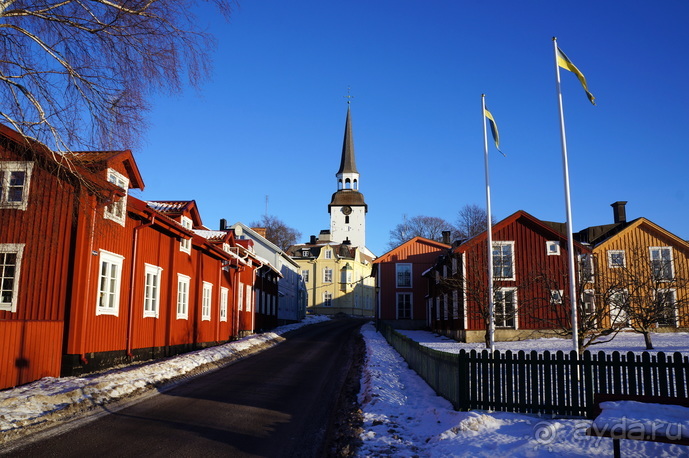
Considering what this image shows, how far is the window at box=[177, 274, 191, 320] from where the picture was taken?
20.3 metres

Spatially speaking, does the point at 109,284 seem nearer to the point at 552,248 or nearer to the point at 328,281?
the point at 552,248

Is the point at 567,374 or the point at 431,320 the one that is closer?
the point at 567,374

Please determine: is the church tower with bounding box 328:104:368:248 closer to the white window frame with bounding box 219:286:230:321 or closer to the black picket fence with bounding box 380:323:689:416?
the white window frame with bounding box 219:286:230:321

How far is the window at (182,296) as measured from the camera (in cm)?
2030

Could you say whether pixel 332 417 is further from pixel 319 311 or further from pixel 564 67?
pixel 319 311

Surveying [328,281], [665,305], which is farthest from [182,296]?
[328,281]

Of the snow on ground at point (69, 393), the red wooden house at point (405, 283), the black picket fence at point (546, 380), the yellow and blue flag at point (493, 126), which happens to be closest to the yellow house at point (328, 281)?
the red wooden house at point (405, 283)

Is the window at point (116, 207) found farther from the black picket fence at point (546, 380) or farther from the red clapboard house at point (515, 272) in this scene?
the red clapboard house at point (515, 272)

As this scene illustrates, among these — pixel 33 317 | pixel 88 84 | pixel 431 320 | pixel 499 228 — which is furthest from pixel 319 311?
pixel 88 84

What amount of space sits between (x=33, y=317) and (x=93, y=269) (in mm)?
1756

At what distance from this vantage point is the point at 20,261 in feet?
43.7

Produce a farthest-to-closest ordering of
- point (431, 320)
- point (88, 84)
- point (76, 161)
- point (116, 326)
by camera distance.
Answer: point (431, 320) → point (116, 326) → point (76, 161) → point (88, 84)

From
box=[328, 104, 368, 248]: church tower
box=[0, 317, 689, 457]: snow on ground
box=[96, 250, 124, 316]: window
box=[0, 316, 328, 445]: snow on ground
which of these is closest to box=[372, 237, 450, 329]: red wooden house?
box=[0, 316, 328, 445]: snow on ground

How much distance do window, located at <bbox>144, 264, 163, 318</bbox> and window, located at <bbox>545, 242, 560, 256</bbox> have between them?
2006 cm
